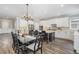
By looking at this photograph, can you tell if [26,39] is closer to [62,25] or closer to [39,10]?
[39,10]

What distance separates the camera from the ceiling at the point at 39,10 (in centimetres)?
233

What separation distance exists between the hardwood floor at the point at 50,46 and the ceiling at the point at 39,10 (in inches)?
18.8

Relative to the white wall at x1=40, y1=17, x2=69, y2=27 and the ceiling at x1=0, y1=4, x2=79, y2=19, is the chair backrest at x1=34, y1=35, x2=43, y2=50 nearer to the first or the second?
the white wall at x1=40, y1=17, x2=69, y2=27

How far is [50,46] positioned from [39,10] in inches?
30.9

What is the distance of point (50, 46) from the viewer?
242 cm

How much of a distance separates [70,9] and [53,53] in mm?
986

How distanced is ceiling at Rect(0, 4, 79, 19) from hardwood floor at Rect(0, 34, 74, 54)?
48 cm

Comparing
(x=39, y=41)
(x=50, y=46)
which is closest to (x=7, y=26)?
(x=39, y=41)

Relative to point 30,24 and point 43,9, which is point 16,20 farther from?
point 43,9

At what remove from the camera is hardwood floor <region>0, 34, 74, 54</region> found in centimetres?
235

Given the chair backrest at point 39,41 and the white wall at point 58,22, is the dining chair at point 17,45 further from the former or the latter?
the white wall at point 58,22
